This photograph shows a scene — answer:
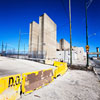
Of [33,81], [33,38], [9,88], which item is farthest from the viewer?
[33,38]

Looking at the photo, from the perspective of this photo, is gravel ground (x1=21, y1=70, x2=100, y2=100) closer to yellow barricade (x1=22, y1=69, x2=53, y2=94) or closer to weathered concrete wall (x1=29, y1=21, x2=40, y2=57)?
yellow barricade (x1=22, y1=69, x2=53, y2=94)

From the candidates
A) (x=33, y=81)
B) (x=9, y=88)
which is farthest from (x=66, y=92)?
(x=9, y=88)

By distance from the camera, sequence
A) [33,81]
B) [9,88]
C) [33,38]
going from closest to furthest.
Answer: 1. [9,88]
2. [33,81]
3. [33,38]

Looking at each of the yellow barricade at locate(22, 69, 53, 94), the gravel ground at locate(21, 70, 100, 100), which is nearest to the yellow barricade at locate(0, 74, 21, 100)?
the yellow barricade at locate(22, 69, 53, 94)

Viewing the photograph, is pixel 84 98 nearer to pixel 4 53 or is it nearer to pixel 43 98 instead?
pixel 43 98

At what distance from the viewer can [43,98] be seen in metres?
2.91

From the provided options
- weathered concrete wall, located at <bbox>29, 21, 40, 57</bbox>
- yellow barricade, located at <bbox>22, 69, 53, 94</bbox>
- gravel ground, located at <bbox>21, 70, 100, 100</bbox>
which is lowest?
gravel ground, located at <bbox>21, 70, 100, 100</bbox>

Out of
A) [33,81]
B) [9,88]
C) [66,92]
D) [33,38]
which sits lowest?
[66,92]

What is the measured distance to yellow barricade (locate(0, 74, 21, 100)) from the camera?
226cm

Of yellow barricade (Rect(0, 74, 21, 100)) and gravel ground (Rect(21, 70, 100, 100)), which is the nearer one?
yellow barricade (Rect(0, 74, 21, 100))

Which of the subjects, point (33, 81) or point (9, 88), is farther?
point (33, 81)

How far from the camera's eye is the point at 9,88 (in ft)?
8.11

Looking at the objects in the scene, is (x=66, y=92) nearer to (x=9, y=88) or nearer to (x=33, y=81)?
(x=33, y=81)

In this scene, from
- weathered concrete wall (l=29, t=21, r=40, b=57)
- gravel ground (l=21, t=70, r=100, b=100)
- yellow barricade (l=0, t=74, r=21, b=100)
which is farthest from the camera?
weathered concrete wall (l=29, t=21, r=40, b=57)
